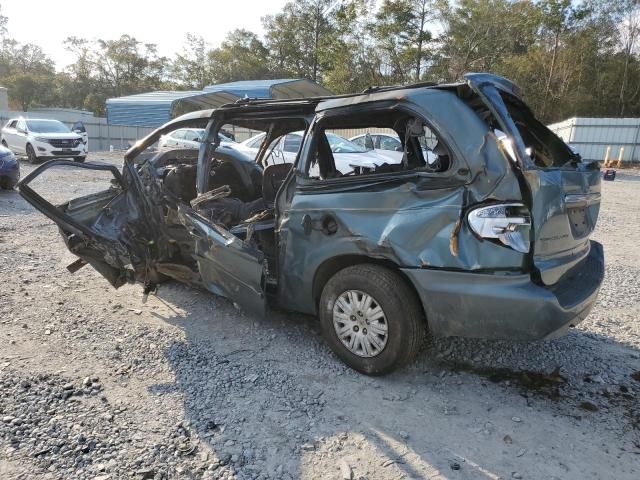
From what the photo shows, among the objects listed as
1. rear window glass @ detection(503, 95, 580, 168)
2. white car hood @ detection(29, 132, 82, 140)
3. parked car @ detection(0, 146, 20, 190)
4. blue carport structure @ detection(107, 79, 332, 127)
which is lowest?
parked car @ detection(0, 146, 20, 190)

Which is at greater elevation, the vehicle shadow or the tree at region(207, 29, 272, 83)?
the tree at region(207, 29, 272, 83)

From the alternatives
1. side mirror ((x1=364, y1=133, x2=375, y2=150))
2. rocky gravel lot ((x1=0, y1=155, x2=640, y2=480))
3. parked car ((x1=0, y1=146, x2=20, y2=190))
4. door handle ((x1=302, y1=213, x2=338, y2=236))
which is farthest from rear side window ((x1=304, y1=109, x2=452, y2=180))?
parked car ((x1=0, y1=146, x2=20, y2=190))

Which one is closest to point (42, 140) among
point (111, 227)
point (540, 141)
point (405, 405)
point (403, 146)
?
point (111, 227)

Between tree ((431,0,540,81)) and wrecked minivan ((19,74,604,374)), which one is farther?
tree ((431,0,540,81))

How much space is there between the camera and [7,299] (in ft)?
14.2

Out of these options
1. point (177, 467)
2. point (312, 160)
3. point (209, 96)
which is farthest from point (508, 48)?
point (177, 467)

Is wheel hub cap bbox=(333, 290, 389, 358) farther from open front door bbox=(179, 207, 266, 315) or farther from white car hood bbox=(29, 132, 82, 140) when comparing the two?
white car hood bbox=(29, 132, 82, 140)

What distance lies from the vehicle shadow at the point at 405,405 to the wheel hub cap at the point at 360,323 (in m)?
0.23

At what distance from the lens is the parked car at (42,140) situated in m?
15.7

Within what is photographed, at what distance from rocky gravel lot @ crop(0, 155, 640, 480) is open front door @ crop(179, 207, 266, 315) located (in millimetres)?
408

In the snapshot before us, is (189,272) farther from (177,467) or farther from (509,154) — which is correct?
(509,154)

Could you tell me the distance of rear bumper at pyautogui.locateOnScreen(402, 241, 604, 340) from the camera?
2537 mm

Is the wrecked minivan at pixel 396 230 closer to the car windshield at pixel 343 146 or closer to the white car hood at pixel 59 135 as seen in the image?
the car windshield at pixel 343 146

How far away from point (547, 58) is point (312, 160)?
1225 inches
